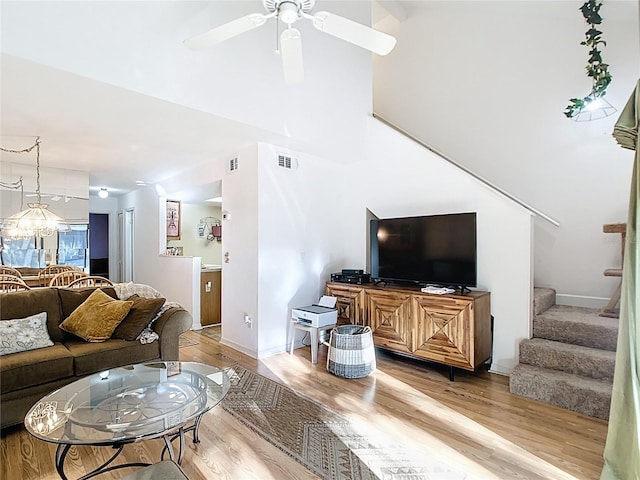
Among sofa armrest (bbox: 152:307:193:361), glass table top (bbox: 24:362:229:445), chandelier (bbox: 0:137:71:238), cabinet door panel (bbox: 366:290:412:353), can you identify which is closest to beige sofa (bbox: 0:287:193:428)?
sofa armrest (bbox: 152:307:193:361)

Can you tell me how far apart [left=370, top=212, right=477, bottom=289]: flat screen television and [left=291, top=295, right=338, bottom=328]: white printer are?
0.64m

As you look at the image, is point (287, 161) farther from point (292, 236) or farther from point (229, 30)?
point (229, 30)

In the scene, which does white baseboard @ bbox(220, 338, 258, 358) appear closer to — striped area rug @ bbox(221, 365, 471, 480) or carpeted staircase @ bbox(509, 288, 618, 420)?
striped area rug @ bbox(221, 365, 471, 480)

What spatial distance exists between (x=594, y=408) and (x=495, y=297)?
118 centimetres

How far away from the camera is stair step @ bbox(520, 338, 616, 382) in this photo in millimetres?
2828

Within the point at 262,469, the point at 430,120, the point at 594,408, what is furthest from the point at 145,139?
the point at 594,408

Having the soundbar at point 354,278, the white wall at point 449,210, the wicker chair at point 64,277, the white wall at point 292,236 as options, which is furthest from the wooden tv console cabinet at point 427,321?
the wicker chair at point 64,277

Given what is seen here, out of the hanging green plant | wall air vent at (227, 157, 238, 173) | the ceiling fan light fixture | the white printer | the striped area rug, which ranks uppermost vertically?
the hanging green plant

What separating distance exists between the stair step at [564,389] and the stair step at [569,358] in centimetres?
5

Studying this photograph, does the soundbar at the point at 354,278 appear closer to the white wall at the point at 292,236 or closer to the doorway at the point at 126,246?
the white wall at the point at 292,236

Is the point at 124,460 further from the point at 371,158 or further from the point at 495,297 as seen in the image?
the point at 371,158

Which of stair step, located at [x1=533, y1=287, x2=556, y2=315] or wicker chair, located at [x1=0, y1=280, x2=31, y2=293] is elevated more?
wicker chair, located at [x1=0, y1=280, x2=31, y2=293]

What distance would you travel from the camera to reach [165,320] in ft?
10.6

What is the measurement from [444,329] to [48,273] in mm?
5317
